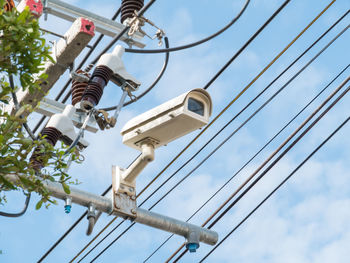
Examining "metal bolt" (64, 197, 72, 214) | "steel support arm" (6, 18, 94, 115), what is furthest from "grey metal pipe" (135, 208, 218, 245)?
"steel support arm" (6, 18, 94, 115)

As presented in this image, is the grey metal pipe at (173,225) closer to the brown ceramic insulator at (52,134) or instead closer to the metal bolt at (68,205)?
the metal bolt at (68,205)

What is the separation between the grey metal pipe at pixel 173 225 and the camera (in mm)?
6625

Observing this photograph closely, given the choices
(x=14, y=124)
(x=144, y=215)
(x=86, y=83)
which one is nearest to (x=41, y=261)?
(x=86, y=83)

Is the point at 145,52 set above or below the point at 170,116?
above

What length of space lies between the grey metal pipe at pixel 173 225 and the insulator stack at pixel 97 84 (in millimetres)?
1519

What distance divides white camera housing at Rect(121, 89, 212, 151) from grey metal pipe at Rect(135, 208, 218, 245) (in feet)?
1.86

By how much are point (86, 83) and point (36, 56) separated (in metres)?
3.10

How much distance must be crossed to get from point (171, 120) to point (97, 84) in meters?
1.79

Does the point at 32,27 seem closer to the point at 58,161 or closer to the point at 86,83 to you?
the point at 58,161

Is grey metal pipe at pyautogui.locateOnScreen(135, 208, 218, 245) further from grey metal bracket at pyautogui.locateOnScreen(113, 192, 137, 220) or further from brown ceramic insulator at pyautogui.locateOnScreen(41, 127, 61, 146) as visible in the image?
brown ceramic insulator at pyautogui.locateOnScreen(41, 127, 61, 146)

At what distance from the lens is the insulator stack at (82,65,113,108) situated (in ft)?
25.3

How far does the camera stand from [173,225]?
6777mm

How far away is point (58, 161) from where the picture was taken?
530 centimetres

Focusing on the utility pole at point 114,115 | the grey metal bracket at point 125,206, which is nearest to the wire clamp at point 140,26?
the utility pole at point 114,115
